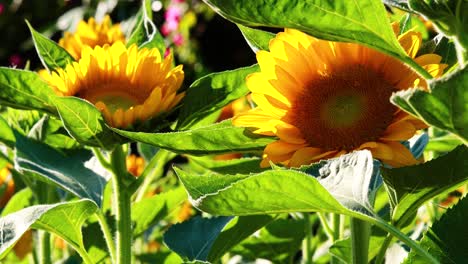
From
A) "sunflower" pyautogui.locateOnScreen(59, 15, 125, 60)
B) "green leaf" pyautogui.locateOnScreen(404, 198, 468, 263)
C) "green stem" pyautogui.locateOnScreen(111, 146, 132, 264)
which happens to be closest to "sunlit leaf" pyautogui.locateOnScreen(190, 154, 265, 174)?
"green stem" pyautogui.locateOnScreen(111, 146, 132, 264)

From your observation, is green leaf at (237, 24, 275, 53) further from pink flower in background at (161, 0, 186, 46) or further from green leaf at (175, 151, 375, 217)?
pink flower in background at (161, 0, 186, 46)

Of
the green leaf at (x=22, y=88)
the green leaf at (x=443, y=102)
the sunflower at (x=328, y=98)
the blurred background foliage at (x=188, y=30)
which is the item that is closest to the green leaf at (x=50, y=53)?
the green leaf at (x=22, y=88)

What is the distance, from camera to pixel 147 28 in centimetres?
105

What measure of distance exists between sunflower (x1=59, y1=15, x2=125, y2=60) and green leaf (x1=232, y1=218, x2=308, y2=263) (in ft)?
1.44

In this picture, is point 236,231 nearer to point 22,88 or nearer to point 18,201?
point 22,88

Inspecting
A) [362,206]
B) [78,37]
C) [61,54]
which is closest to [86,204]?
[61,54]

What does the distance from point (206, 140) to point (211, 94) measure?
195mm

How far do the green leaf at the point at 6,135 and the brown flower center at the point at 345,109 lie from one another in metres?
0.42

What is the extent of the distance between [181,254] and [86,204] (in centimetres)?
17

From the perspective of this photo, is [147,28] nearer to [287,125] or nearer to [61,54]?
[61,54]

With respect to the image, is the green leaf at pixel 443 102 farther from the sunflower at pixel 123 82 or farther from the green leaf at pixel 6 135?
the green leaf at pixel 6 135

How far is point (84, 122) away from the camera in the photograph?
88cm

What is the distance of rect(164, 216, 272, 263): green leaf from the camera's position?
98 cm

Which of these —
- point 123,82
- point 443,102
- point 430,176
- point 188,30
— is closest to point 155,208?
point 123,82
